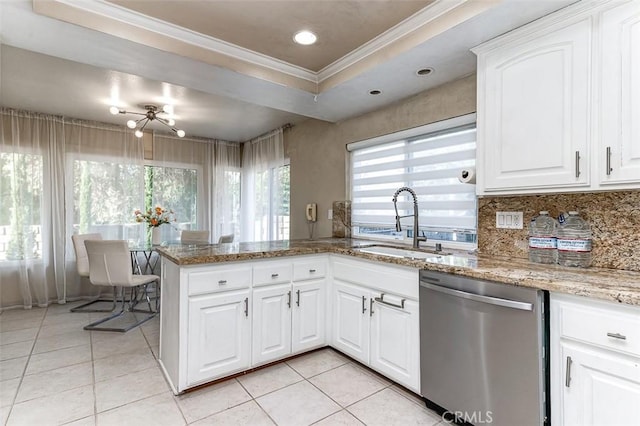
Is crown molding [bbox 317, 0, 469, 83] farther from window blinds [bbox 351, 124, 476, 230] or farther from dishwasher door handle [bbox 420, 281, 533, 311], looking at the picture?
dishwasher door handle [bbox 420, 281, 533, 311]

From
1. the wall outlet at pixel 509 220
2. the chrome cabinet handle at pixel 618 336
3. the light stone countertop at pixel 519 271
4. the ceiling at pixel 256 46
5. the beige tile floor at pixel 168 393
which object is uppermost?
the ceiling at pixel 256 46

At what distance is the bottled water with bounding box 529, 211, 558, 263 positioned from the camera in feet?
5.92

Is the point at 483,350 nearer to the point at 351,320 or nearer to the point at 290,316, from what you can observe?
the point at 351,320

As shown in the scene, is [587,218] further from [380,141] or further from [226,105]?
[226,105]

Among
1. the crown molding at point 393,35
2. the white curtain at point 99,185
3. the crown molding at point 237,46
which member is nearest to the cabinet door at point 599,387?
the crown molding at point 237,46

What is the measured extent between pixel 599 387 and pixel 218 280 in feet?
6.45

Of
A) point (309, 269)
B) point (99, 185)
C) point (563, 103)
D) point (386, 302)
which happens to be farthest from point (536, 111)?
point (99, 185)

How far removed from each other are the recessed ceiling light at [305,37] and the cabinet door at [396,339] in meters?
1.87

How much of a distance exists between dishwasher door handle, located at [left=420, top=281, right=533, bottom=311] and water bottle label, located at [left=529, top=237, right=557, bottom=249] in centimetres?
59

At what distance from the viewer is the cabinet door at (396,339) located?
1.93 m

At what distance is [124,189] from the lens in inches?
180

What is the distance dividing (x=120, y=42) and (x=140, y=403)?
224 centimetres

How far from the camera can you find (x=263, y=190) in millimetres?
5004

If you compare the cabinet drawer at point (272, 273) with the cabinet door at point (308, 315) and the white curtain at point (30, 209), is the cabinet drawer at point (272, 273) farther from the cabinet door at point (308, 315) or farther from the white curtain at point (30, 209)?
the white curtain at point (30, 209)
